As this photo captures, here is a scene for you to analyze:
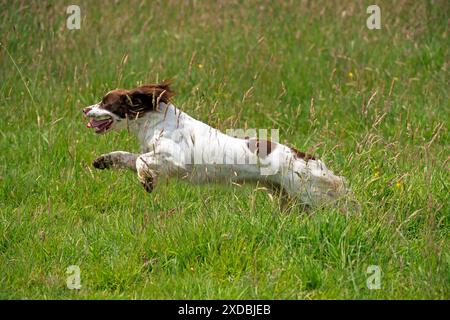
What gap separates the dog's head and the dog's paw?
0.63ft

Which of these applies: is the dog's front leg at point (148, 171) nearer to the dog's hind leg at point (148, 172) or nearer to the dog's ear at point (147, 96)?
the dog's hind leg at point (148, 172)

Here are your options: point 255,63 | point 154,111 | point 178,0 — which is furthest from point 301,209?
point 178,0

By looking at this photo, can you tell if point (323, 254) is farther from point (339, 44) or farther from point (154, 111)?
point (339, 44)

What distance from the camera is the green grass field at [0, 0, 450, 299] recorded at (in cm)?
512

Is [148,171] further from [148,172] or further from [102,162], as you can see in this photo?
[102,162]

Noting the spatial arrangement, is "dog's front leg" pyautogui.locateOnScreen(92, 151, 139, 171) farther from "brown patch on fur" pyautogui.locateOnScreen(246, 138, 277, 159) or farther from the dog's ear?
"brown patch on fur" pyautogui.locateOnScreen(246, 138, 277, 159)

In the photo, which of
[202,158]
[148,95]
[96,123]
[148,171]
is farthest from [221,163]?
[96,123]

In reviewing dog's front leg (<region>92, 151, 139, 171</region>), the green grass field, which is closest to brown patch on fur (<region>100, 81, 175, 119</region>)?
dog's front leg (<region>92, 151, 139, 171</region>)

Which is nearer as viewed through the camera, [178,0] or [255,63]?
[255,63]

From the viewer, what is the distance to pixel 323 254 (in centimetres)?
523

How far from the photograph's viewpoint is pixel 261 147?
5.93 meters

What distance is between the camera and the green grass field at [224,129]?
5125 mm

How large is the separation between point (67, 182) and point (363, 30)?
13.2ft
